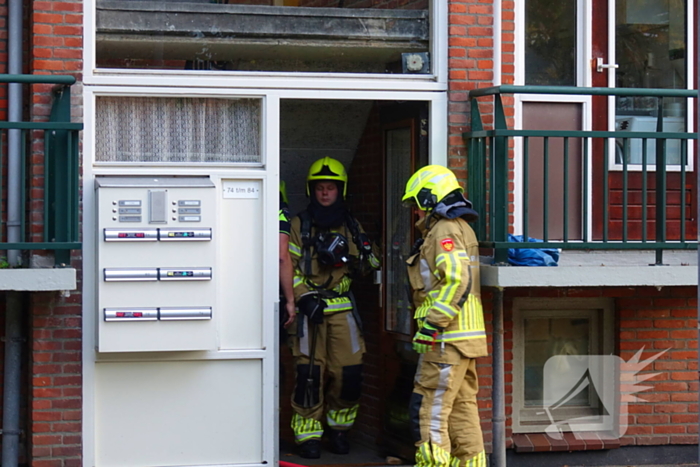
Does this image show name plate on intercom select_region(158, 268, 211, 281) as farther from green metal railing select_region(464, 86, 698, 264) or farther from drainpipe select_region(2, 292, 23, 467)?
green metal railing select_region(464, 86, 698, 264)

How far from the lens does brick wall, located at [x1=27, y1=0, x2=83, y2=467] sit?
5.73 meters

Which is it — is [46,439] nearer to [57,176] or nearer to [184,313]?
[184,313]

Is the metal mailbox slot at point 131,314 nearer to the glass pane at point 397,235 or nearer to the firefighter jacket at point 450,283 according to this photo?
the firefighter jacket at point 450,283

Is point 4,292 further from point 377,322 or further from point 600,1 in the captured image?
point 600,1

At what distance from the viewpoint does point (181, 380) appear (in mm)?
5973

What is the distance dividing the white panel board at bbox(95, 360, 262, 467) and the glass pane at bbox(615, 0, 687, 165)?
10.3 feet

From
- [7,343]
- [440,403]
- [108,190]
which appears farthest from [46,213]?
[440,403]

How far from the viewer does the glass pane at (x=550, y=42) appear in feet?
21.7

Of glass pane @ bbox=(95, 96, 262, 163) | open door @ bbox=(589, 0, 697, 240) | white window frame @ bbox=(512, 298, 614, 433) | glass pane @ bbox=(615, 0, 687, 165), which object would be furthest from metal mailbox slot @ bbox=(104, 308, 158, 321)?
glass pane @ bbox=(615, 0, 687, 165)

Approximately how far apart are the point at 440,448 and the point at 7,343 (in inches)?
105

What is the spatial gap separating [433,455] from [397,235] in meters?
1.90

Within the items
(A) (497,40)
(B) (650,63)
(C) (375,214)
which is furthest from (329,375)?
(B) (650,63)

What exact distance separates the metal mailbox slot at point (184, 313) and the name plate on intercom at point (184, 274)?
17 centimetres

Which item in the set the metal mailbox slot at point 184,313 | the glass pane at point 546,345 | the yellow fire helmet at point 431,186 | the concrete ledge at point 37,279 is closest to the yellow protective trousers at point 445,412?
the yellow fire helmet at point 431,186
